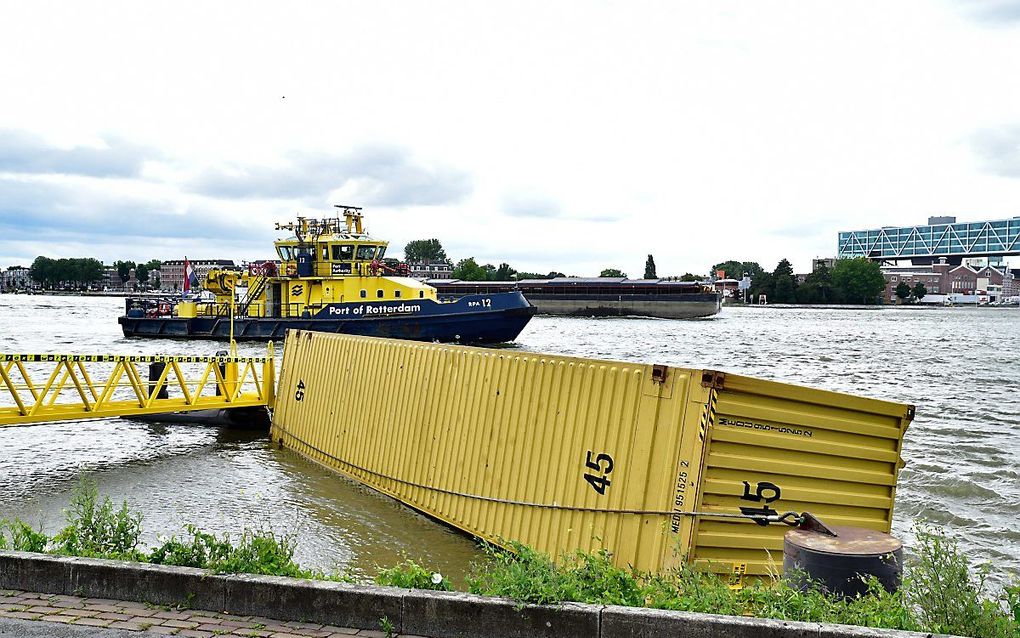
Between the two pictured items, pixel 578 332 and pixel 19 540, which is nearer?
pixel 19 540

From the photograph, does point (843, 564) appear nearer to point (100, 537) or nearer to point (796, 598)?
point (796, 598)

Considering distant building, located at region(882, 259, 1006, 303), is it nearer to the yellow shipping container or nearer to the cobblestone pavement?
the yellow shipping container

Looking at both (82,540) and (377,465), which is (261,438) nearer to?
(377,465)

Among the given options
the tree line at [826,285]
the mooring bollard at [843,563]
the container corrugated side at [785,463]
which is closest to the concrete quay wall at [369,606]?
the mooring bollard at [843,563]

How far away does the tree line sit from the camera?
557 feet

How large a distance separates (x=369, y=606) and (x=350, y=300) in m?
39.6

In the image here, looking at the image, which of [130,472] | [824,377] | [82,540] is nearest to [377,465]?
[130,472]

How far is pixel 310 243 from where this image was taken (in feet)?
145

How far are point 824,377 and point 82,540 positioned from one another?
31.2 metres

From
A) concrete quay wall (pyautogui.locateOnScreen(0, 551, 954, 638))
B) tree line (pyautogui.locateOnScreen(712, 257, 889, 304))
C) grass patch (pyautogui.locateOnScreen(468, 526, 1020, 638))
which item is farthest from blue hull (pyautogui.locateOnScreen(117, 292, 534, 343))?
tree line (pyautogui.locateOnScreen(712, 257, 889, 304))

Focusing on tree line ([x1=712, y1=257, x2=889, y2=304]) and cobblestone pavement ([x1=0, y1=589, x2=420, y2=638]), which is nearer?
cobblestone pavement ([x1=0, y1=589, x2=420, y2=638])

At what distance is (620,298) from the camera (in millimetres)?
101188

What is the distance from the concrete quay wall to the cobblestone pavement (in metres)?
0.08

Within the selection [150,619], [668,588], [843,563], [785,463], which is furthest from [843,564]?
[150,619]
